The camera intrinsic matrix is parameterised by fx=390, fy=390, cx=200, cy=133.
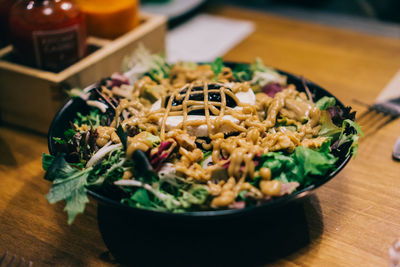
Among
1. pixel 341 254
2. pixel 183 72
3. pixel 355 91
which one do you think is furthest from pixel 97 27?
pixel 341 254

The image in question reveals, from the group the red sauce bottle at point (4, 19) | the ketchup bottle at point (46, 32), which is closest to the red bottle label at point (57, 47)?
the ketchup bottle at point (46, 32)

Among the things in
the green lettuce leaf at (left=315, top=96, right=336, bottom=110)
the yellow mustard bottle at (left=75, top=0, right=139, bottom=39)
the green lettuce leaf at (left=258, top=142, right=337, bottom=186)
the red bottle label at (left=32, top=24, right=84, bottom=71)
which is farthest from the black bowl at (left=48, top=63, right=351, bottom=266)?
the yellow mustard bottle at (left=75, top=0, right=139, bottom=39)

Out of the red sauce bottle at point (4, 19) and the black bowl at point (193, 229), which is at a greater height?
the red sauce bottle at point (4, 19)

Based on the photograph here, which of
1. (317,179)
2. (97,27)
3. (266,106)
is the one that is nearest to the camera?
(317,179)

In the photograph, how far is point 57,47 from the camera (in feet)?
6.00

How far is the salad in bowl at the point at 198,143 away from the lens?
1.23 meters

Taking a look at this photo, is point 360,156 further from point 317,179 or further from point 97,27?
point 97,27

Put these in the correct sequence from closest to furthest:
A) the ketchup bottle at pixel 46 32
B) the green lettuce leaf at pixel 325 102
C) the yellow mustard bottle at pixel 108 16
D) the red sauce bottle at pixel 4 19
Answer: the green lettuce leaf at pixel 325 102 < the ketchup bottle at pixel 46 32 < the red sauce bottle at pixel 4 19 < the yellow mustard bottle at pixel 108 16

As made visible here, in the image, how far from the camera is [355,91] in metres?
2.23

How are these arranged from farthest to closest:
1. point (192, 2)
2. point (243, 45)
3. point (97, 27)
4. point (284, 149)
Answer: point (192, 2) → point (243, 45) → point (97, 27) → point (284, 149)

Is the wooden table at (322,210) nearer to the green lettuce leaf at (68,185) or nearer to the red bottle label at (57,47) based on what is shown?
the green lettuce leaf at (68,185)

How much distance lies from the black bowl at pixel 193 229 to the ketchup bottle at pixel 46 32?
52cm

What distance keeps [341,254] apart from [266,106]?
671mm

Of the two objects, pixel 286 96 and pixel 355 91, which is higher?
pixel 286 96
